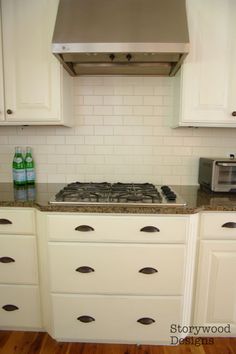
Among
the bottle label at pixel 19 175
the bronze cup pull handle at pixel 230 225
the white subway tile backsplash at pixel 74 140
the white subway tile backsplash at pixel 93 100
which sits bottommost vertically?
the bronze cup pull handle at pixel 230 225

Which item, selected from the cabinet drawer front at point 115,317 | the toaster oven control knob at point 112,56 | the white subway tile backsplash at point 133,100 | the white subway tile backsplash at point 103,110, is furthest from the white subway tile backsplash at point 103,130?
the cabinet drawer front at point 115,317

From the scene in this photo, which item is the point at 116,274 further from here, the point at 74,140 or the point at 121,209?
the point at 74,140

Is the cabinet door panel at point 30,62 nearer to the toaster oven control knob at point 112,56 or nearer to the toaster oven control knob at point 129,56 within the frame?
the toaster oven control knob at point 112,56

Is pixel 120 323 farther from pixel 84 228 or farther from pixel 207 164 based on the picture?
pixel 207 164

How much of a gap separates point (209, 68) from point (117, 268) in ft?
4.67

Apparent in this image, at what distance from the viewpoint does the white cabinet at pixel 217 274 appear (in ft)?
4.73

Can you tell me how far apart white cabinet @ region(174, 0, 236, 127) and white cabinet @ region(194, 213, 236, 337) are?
683mm

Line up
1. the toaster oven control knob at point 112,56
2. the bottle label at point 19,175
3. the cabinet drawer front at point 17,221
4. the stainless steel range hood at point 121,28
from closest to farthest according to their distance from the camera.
Answer: 1. the stainless steel range hood at point 121,28
2. the cabinet drawer front at point 17,221
3. the toaster oven control knob at point 112,56
4. the bottle label at point 19,175

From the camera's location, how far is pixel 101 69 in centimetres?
179

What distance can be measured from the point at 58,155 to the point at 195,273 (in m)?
1.36

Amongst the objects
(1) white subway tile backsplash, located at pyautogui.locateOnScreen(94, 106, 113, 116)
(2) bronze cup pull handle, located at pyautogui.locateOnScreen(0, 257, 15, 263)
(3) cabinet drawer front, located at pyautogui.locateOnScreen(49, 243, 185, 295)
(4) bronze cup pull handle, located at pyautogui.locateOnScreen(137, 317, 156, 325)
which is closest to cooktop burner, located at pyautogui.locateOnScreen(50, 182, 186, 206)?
(3) cabinet drawer front, located at pyautogui.locateOnScreen(49, 243, 185, 295)

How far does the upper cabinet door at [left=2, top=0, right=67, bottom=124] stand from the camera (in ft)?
5.17

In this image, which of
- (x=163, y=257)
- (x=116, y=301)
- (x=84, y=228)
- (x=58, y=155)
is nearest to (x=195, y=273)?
(x=163, y=257)

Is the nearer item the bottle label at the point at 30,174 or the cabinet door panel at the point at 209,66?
the cabinet door panel at the point at 209,66
